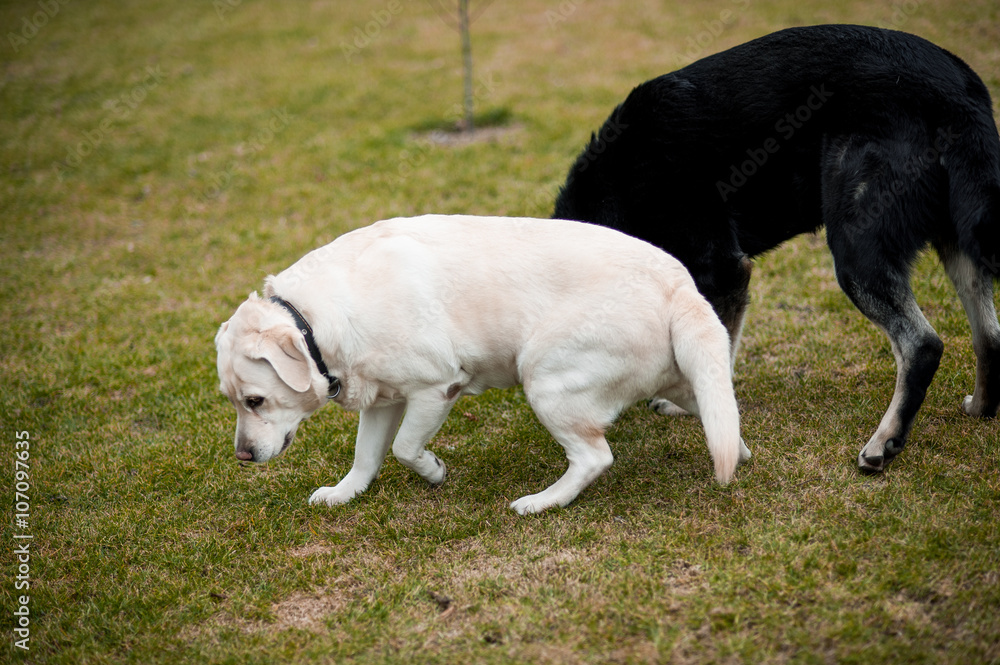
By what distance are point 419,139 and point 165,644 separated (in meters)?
6.79

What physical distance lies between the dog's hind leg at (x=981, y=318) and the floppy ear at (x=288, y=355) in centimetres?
290

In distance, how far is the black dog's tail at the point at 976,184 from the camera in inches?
122

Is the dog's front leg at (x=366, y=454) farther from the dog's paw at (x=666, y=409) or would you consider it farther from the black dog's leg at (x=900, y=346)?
the black dog's leg at (x=900, y=346)

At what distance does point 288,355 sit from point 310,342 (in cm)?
11

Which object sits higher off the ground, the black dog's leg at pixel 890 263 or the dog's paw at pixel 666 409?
the black dog's leg at pixel 890 263
